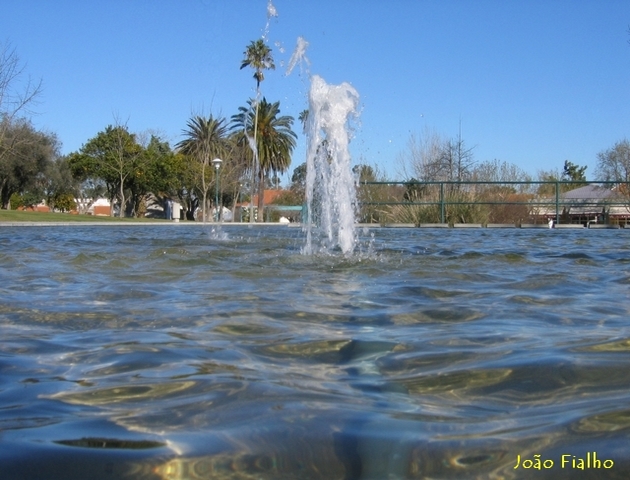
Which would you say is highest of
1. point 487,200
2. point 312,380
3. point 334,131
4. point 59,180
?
point 59,180

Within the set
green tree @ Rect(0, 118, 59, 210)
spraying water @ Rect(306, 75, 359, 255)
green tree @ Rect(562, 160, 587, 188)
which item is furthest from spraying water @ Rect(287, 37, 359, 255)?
green tree @ Rect(562, 160, 587, 188)

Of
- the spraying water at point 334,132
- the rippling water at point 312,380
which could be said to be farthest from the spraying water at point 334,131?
the rippling water at point 312,380

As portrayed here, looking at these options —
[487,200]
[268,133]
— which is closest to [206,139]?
[268,133]

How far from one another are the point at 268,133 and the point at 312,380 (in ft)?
159

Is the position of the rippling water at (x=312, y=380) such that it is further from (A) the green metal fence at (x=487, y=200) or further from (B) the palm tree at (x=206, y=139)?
(B) the palm tree at (x=206, y=139)

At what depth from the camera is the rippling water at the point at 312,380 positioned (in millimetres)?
1558

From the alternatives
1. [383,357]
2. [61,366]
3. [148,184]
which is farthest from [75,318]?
[148,184]

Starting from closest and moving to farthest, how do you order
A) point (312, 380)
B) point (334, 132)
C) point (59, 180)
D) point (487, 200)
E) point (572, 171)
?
point (312, 380)
point (334, 132)
point (487, 200)
point (59, 180)
point (572, 171)

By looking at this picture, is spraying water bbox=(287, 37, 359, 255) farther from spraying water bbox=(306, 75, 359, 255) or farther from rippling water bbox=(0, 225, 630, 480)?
rippling water bbox=(0, 225, 630, 480)

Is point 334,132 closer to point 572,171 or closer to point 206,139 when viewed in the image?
point 206,139

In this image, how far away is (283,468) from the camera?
1.51 m

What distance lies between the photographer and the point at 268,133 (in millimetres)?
50094

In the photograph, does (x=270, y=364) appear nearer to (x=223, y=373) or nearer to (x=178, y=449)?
(x=223, y=373)

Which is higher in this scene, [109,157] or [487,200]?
[109,157]
